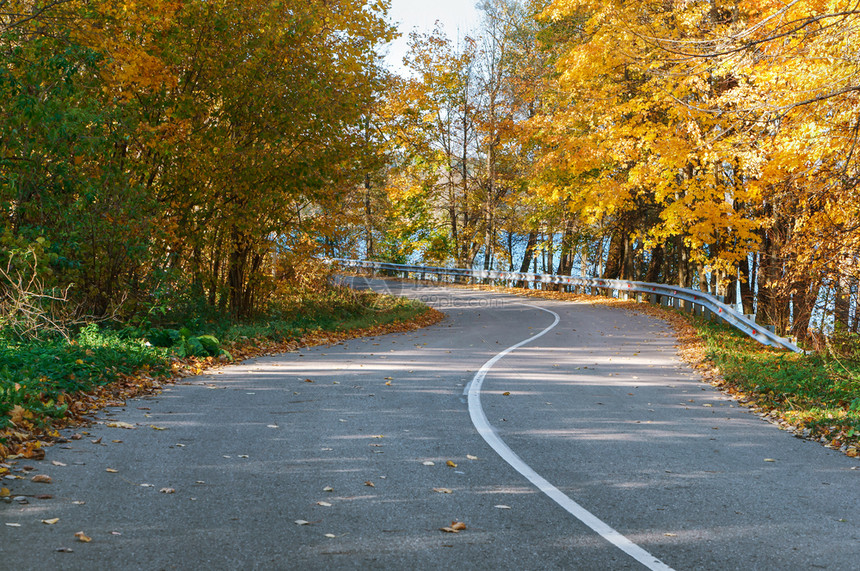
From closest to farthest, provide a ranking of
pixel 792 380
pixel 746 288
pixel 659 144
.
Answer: pixel 792 380 < pixel 659 144 < pixel 746 288

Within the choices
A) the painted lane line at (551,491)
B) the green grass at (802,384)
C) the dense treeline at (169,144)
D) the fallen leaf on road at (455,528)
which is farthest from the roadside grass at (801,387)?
the dense treeline at (169,144)

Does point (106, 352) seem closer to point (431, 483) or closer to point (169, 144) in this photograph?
point (169, 144)

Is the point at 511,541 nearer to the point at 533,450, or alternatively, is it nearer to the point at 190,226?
the point at 533,450

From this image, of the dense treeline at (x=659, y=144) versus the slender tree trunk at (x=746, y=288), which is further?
the slender tree trunk at (x=746, y=288)

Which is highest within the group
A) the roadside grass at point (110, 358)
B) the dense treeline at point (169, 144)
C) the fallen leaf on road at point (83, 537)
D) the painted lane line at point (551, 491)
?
the dense treeline at point (169, 144)

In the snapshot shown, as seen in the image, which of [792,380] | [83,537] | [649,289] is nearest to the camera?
[83,537]

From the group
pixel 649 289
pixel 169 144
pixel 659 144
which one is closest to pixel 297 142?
pixel 169 144

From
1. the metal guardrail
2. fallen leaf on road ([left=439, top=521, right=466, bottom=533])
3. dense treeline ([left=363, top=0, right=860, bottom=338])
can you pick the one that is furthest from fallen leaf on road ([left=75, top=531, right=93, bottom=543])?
the metal guardrail

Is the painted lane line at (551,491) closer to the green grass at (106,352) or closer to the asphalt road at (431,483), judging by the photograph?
the asphalt road at (431,483)

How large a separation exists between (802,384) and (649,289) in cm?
1753

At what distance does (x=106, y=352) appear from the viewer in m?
10.2

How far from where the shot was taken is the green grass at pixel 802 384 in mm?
8727

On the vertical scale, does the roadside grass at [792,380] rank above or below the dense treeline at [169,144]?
below

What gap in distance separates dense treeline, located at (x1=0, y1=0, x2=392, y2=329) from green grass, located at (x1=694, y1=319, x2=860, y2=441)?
953 centimetres
